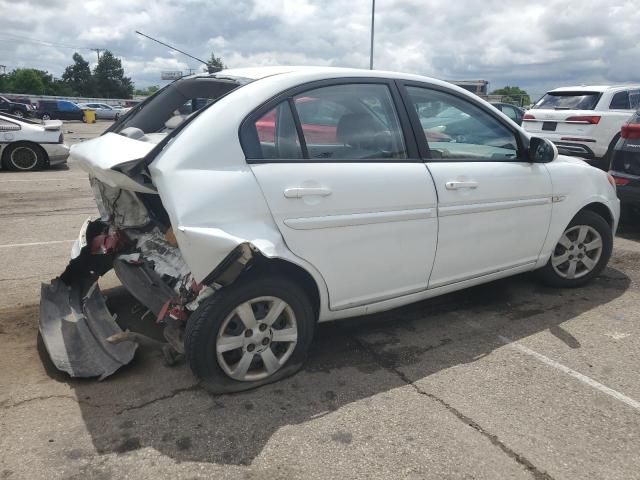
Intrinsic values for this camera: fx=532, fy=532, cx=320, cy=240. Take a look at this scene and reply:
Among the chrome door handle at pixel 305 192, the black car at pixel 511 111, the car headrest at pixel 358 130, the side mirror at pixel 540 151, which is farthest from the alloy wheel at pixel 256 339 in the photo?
the black car at pixel 511 111

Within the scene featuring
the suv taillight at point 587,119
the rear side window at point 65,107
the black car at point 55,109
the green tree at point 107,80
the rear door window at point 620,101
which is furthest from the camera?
the green tree at point 107,80

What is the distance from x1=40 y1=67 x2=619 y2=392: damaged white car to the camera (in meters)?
2.73

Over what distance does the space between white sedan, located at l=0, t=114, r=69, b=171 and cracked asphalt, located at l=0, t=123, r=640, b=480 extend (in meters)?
8.84

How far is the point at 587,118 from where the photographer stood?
29.8 ft

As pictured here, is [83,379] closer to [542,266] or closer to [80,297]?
[80,297]

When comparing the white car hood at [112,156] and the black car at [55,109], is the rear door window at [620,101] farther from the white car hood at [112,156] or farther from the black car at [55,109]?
the black car at [55,109]

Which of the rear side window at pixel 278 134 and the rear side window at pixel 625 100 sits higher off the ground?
the rear side window at pixel 625 100

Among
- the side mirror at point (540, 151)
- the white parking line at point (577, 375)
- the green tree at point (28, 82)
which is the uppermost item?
the green tree at point (28, 82)

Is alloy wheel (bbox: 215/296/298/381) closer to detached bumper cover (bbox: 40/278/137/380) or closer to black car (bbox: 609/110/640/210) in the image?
detached bumper cover (bbox: 40/278/137/380)

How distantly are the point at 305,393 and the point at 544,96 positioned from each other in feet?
30.7

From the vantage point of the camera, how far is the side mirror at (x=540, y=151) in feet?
12.9

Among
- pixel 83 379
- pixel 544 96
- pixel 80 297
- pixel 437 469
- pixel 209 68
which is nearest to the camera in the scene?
pixel 437 469

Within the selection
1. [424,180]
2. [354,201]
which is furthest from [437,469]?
[424,180]

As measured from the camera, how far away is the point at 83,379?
3100mm
